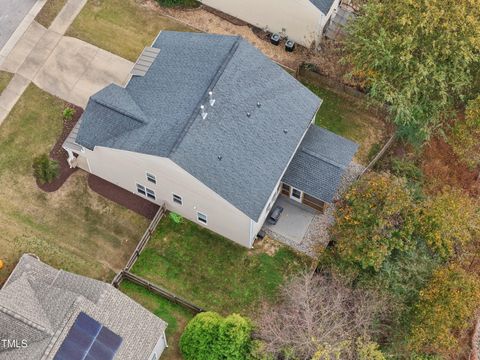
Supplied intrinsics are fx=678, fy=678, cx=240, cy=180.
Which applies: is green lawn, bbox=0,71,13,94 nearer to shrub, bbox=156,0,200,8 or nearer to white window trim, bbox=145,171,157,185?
shrub, bbox=156,0,200,8

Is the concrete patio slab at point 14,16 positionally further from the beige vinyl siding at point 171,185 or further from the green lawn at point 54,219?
the beige vinyl siding at point 171,185

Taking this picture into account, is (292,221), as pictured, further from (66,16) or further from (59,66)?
(66,16)

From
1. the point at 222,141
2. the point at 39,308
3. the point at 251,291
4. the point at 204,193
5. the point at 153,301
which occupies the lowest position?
the point at 39,308

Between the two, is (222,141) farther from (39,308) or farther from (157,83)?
(39,308)

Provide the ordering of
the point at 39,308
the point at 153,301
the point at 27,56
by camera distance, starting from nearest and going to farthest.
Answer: the point at 39,308 → the point at 153,301 → the point at 27,56

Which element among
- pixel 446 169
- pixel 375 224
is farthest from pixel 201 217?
pixel 446 169

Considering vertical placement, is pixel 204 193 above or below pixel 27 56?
below

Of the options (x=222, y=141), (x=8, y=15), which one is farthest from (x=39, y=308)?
(x=8, y=15)
